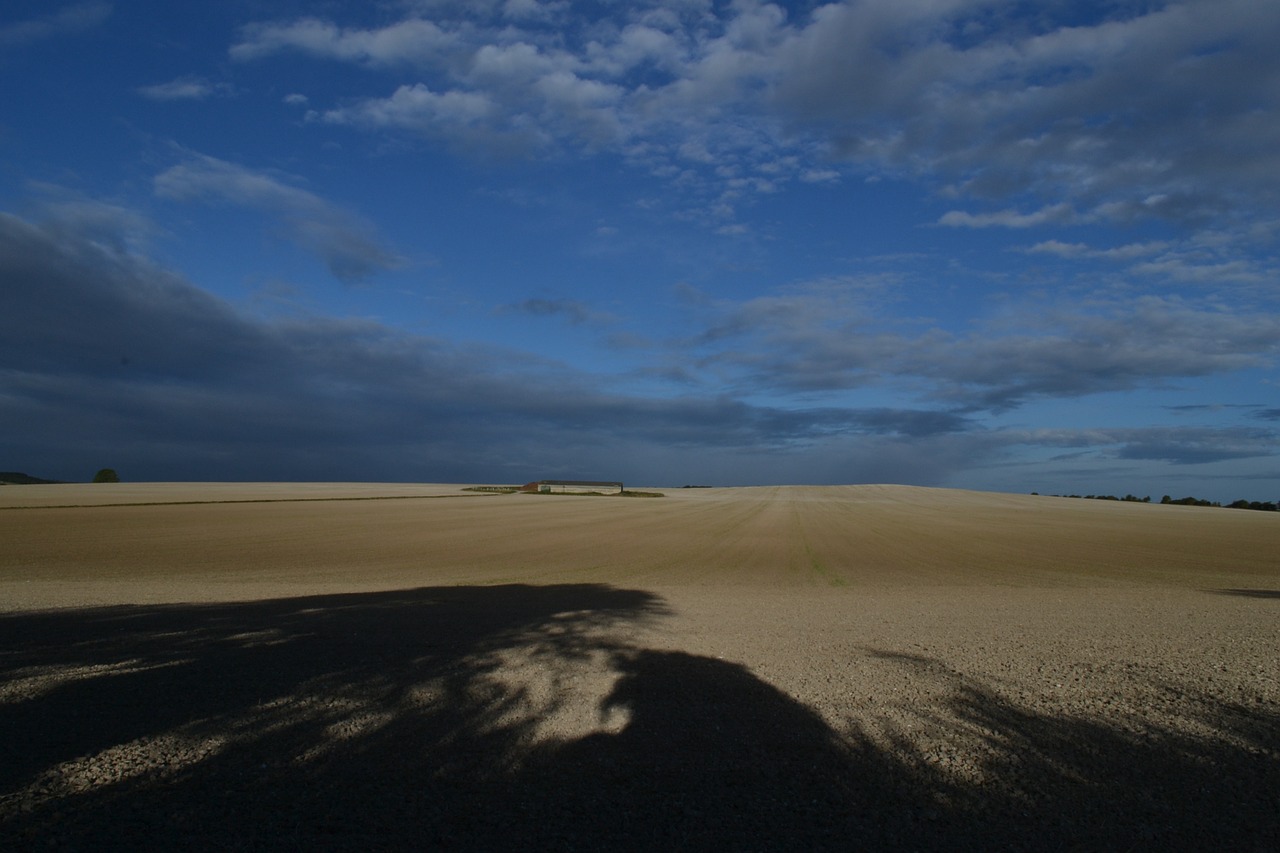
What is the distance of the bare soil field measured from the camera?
516cm

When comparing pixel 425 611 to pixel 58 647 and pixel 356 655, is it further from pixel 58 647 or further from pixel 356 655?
pixel 58 647

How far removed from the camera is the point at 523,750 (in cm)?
632

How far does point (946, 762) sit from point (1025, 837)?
1.18 m

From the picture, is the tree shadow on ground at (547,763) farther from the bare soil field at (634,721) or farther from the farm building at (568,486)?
the farm building at (568,486)

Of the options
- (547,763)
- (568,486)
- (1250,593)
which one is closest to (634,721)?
(547,763)

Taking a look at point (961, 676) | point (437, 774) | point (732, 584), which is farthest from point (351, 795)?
point (732, 584)

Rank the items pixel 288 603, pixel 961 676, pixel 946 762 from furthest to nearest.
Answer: pixel 288 603 < pixel 961 676 < pixel 946 762

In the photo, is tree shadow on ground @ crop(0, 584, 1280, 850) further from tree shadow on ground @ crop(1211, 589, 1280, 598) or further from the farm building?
the farm building

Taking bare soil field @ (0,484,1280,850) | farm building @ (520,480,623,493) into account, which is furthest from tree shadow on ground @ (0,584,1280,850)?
farm building @ (520,480,623,493)

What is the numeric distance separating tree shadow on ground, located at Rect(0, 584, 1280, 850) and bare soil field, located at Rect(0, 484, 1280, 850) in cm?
3

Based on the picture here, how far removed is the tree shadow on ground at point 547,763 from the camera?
5043 mm

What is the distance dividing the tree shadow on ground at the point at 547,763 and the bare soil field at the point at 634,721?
29 mm

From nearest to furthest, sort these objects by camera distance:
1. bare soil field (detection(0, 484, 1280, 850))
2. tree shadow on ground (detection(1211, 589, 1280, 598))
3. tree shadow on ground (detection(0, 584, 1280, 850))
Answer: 1. tree shadow on ground (detection(0, 584, 1280, 850))
2. bare soil field (detection(0, 484, 1280, 850))
3. tree shadow on ground (detection(1211, 589, 1280, 598))

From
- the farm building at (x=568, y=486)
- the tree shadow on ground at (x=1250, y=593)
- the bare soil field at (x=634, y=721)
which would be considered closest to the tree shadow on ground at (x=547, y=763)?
the bare soil field at (x=634, y=721)
